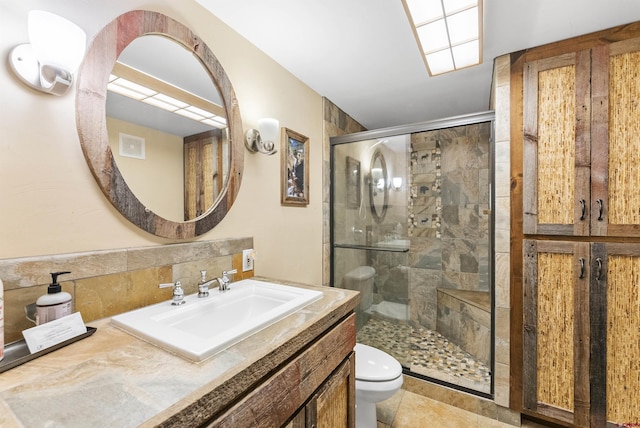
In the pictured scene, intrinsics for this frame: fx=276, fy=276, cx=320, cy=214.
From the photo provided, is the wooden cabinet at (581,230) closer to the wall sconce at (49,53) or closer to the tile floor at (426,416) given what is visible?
the tile floor at (426,416)

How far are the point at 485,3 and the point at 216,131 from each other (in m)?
1.41

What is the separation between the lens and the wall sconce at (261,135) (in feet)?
5.01

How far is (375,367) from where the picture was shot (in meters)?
1.58

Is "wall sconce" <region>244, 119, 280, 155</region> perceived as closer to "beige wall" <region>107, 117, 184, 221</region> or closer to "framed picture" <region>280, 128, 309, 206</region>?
"framed picture" <region>280, 128, 309, 206</region>

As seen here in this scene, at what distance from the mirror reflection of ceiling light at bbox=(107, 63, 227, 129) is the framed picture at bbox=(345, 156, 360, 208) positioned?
4.33 feet

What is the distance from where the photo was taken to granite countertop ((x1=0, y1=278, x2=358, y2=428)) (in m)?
0.48

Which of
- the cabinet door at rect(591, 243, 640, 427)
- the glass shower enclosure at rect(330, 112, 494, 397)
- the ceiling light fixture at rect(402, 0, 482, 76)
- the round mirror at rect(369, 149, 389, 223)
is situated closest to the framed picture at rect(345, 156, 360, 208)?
the glass shower enclosure at rect(330, 112, 494, 397)

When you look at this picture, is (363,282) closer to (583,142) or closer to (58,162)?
(583,142)

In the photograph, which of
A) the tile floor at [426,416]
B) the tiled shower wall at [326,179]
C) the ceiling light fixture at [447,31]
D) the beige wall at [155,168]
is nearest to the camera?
the beige wall at [155,168]

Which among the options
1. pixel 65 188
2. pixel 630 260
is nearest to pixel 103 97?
pixel 65 188

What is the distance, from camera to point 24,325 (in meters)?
0.77

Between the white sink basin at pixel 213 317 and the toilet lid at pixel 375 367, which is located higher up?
the white sink basin at pixel 213 317

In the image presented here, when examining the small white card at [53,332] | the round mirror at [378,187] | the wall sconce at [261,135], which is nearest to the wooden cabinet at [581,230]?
the round mirror at [378,187]

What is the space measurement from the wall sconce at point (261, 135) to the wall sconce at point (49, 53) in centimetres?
78
